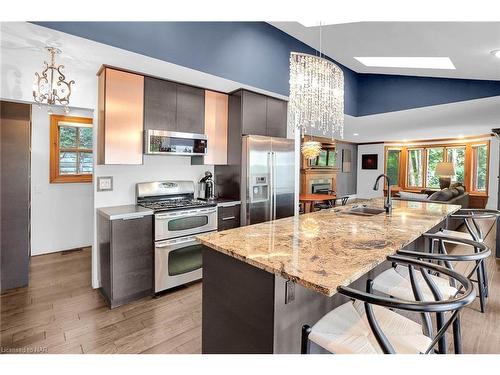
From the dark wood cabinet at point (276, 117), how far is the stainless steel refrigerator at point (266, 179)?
0.21m

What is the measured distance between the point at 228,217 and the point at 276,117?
1662 millimetres

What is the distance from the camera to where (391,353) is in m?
1.03

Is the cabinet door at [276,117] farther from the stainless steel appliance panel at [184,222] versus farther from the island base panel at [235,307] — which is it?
the island base panel at [235,307]

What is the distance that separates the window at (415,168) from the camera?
1010cm

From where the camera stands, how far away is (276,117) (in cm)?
418

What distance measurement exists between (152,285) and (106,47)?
2.25m

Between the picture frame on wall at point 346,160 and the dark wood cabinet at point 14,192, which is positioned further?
the picture frame on wall at point 346,160


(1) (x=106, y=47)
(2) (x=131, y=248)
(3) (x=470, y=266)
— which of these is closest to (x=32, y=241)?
(2) (x=131, y=248)

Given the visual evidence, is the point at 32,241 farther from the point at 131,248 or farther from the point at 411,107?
the point at 411,107

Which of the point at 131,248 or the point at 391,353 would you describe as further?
the point at 131,248

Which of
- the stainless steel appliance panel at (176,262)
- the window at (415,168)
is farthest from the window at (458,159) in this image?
the stainless steel appliance panel at (176,262)

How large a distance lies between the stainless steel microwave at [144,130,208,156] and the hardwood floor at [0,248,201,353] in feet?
5.09
